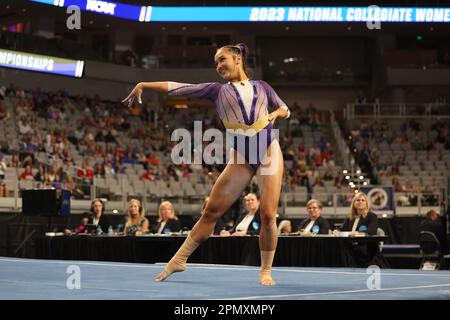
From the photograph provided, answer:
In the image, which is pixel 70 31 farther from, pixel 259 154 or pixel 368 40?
pixel 259 154

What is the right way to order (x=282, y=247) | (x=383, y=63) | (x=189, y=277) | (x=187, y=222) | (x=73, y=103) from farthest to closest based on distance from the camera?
(x=383, y=63) → (x=73, y=103) → (x=187, y=222) → (x=282, y=247) → (x=189, y=277)

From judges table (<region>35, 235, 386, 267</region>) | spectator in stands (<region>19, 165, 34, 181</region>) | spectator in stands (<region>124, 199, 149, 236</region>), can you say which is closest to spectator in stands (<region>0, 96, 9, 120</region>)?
spectator in stands (<region>19, 165, 34, 181</region>)

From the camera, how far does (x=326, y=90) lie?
37875 millimetres

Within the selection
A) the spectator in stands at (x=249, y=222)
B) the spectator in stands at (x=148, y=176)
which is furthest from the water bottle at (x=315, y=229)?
the spectator in stands at (x=148, y=176)

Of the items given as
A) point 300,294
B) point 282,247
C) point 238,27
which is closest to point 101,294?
point 300,294

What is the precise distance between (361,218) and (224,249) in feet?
6.78

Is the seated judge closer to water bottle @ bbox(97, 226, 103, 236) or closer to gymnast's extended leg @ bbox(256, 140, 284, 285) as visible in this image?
water bottle @ bbox(97, 226, 103, 236)

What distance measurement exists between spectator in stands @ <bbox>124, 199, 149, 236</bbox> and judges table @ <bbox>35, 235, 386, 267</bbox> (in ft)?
1.38

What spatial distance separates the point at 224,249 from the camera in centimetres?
1216

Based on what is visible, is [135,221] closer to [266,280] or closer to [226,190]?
[226,190]

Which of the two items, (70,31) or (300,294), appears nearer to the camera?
(300,294)

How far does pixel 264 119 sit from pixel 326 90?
105ft

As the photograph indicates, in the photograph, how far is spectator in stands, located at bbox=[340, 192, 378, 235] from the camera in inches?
449

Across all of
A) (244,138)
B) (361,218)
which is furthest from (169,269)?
(361,218)
